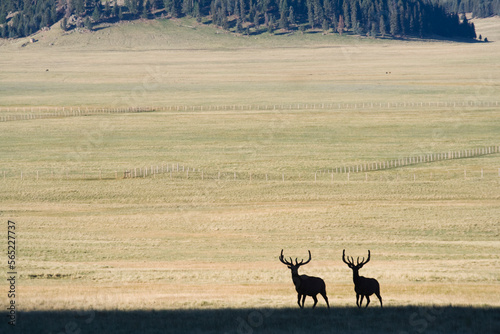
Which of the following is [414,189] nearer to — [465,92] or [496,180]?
[496,180]

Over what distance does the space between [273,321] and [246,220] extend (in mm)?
26439

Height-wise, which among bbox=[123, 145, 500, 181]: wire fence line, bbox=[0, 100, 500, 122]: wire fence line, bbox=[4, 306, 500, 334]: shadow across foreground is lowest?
bbox=[0, 100, 500, 122]: wire fence line

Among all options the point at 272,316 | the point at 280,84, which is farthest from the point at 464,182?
the point at 280,84

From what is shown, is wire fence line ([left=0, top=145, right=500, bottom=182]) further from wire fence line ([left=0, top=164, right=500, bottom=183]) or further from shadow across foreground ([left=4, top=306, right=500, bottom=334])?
shadow across foreground ([left=4, top=306, right=500, bottom=334])

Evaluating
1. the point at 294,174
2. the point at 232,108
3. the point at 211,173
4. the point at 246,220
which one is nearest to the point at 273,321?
the point at 246,220

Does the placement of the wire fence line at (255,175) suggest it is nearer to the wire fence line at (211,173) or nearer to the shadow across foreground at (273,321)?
the wire fence line at (211,173)

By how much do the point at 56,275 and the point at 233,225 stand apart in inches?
606

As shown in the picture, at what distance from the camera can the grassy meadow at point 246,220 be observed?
2041 centimetres

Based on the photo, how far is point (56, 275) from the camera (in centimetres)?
2966

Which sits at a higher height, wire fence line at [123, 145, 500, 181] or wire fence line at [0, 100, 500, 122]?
wire fence line at [123, 145, 500, 181]

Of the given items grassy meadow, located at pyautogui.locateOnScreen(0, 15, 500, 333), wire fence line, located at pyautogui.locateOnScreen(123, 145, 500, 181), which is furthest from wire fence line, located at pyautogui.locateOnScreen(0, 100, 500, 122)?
wire fence line, located at pyautogui.locateOnScreen(123, 145, 500, 181)

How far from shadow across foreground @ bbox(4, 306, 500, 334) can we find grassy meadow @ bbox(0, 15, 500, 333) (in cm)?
8

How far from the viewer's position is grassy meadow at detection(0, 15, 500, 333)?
20.4m

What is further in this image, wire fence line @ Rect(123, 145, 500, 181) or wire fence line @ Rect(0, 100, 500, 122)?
wire fence line @ Rect(0, 100, 500, 122)
